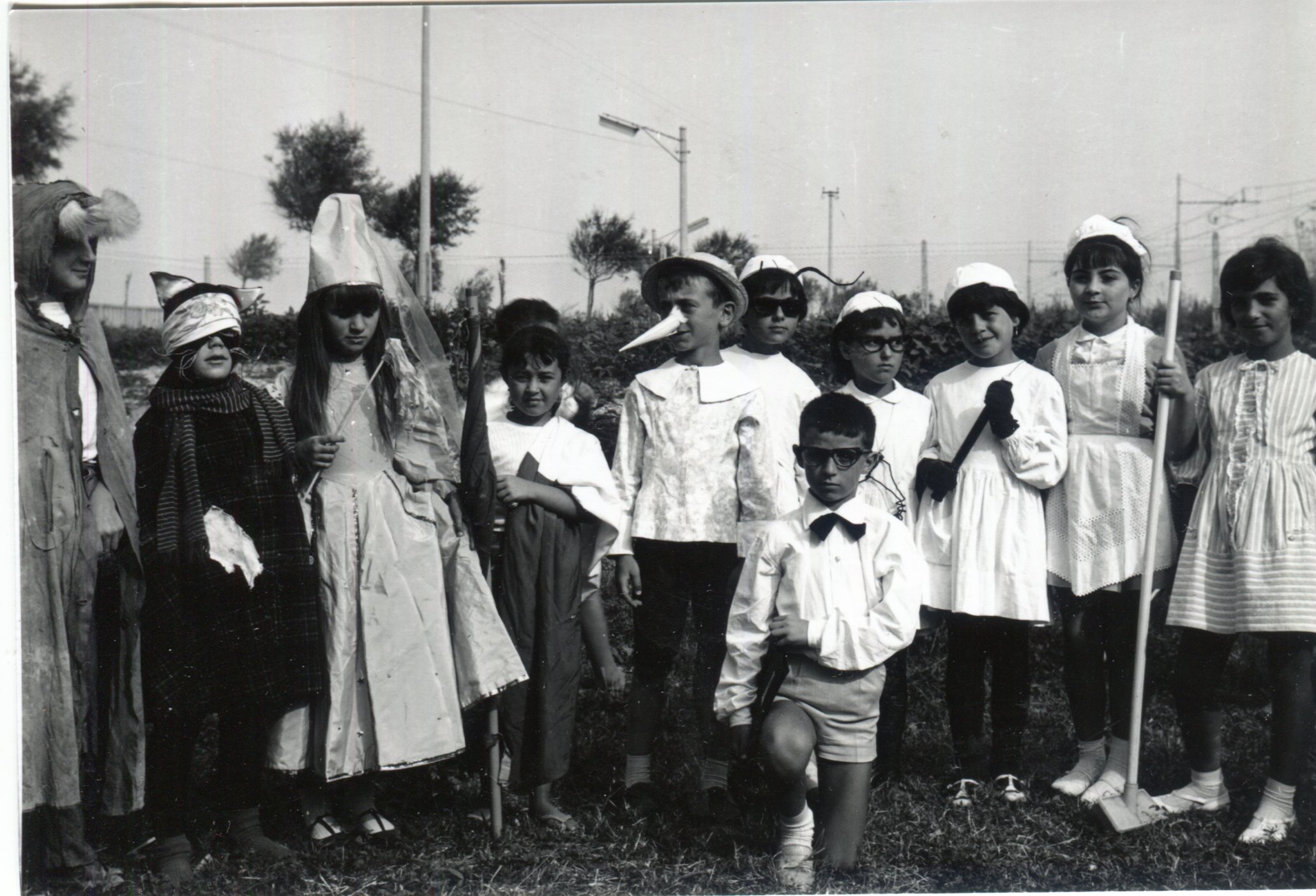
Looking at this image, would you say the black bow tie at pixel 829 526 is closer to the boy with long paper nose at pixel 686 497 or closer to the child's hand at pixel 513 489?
the boy with long paper nose at pixel 686 497

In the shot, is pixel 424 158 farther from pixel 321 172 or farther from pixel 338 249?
pixel 321 172

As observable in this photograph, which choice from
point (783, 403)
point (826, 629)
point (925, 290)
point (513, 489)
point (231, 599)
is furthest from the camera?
point (925, 290)

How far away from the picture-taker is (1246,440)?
3.91 metres

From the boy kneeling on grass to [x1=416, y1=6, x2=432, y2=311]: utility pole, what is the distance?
5.47 ft

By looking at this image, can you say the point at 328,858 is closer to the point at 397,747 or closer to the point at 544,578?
the point at 397,747

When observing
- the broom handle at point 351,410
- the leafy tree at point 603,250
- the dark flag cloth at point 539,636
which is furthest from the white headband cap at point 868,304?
the leafy tree at point 603,250

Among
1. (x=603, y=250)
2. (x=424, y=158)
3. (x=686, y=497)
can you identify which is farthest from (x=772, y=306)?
(x=603, y=250)

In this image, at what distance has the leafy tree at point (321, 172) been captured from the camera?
13.7 m

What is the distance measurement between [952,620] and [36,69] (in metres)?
3.79

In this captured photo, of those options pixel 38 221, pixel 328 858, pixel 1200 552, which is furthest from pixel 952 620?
pixel 38 221

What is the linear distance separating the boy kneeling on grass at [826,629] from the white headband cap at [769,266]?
3.42 ft

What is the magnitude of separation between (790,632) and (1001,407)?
1.19 m

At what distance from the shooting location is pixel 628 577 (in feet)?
13.8

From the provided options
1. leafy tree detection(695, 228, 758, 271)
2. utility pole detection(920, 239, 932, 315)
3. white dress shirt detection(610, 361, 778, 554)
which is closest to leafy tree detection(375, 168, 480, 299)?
leafy tree detection(695, 228, 758, 271)
